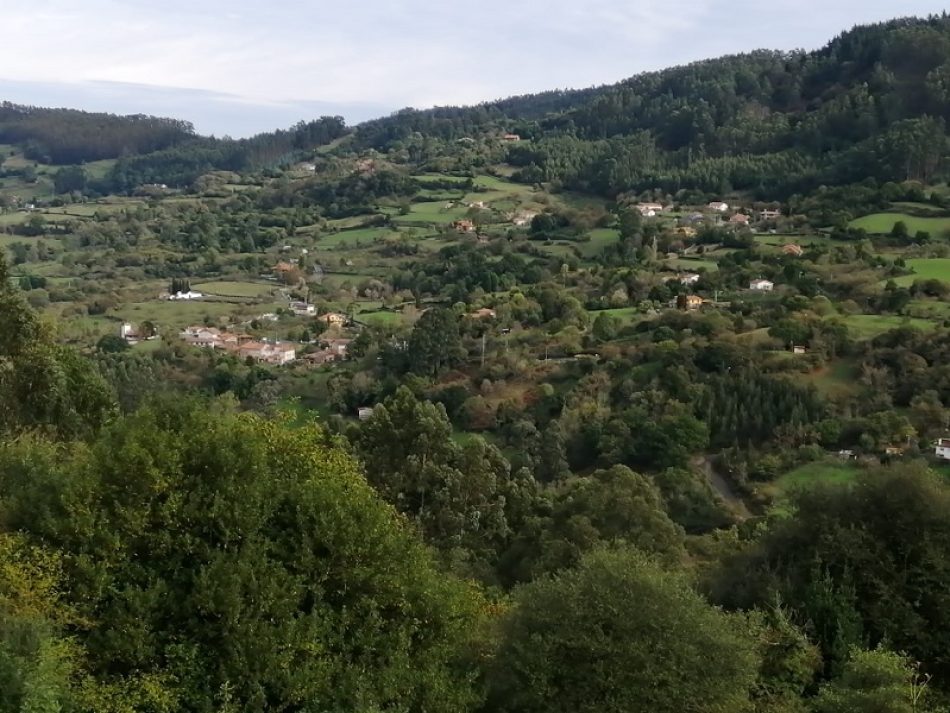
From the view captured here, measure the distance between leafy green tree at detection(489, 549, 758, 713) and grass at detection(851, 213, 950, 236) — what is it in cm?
4005

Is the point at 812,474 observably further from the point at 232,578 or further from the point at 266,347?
the point at 266,347

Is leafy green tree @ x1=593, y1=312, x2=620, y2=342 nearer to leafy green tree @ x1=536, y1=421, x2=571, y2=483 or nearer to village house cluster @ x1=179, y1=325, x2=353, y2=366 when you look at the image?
leafy green tree @ x1=536, y1=421, x2=571, y2=483

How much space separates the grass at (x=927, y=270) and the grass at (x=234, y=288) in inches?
1345

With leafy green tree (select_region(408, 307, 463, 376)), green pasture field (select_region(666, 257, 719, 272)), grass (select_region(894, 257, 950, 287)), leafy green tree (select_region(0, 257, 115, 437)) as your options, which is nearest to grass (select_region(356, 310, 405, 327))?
leafy green tree (select_region(408, 307, 463, 376))

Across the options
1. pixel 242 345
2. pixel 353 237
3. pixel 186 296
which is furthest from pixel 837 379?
pixel 353 237

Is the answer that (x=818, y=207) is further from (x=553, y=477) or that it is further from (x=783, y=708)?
(x=783, y=708)

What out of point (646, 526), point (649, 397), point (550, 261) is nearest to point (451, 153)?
point (550, 261)

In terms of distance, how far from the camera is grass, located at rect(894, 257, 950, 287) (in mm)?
33938

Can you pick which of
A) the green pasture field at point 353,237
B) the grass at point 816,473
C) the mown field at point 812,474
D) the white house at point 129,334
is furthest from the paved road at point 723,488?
the green pasture field at point 353,237

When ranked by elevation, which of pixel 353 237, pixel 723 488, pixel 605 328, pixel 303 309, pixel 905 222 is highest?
pixel 905 222

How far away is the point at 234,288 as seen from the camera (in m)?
53.4

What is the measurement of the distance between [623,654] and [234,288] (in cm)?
4863

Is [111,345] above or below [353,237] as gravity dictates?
below

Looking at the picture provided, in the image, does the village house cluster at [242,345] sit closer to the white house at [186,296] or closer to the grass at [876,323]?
the white house at [186,296]
